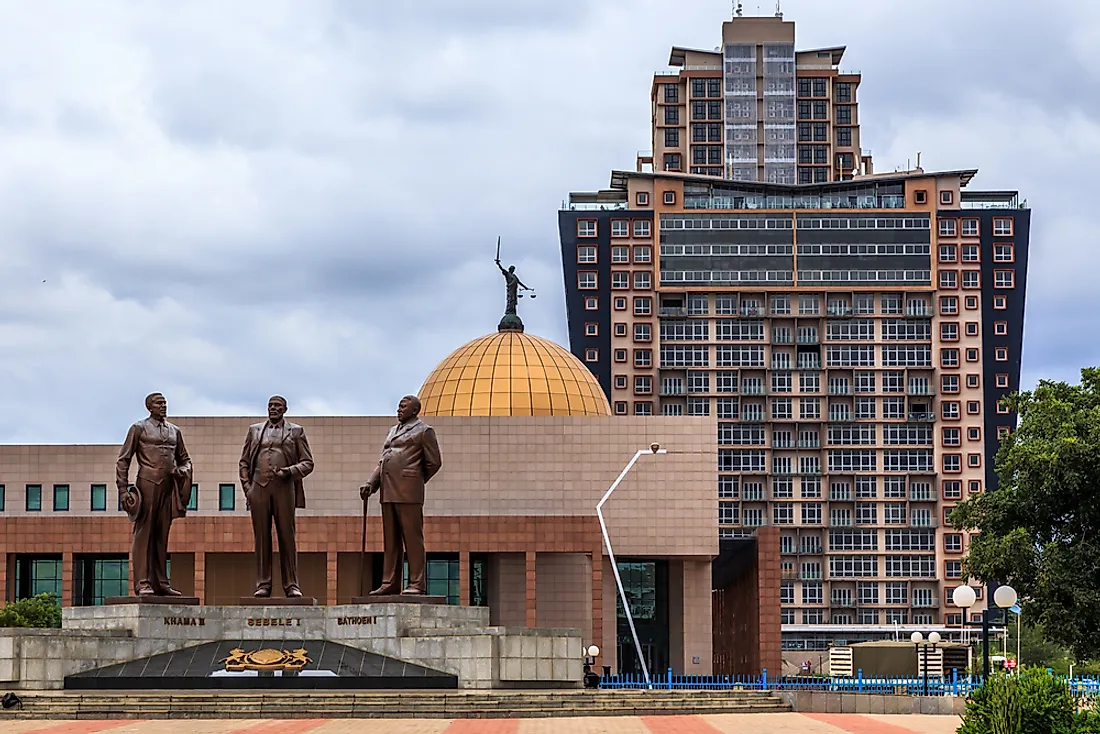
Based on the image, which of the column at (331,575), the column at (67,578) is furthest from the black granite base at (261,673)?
the column at (67,578)

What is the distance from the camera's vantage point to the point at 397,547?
134 feet

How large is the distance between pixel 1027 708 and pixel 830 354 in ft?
330

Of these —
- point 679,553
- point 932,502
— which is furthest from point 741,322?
point 679,553

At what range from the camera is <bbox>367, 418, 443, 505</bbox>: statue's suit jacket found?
1587 inches

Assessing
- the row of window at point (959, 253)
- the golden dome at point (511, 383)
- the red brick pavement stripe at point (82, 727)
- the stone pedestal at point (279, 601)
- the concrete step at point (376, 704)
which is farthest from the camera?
the row of window at point (959, 253)

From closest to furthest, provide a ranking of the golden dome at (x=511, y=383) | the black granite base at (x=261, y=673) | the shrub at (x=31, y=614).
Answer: the black granite base at (x=261, y=673)
the shrub at (x=31, y=614)
the golden dome at (x=511, y=383)

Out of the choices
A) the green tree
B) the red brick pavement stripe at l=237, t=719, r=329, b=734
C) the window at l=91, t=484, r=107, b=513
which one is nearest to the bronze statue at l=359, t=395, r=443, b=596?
the red brick pavement stripe at l=237, t=719, r=329, b=734

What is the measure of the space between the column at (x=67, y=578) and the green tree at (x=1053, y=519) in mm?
33168

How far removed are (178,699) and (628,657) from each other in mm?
45764

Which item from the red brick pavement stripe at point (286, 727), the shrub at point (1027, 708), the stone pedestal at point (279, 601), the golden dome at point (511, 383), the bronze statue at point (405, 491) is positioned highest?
the golden dome at point (511, 383)

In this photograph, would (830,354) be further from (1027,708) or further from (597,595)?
(1027,708)

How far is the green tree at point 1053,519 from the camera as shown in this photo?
151ft

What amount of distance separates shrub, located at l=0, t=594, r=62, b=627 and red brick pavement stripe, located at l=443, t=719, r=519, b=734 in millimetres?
28402

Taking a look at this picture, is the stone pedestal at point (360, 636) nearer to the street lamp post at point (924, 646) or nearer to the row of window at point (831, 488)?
the street lamp post at point (924, 646)
